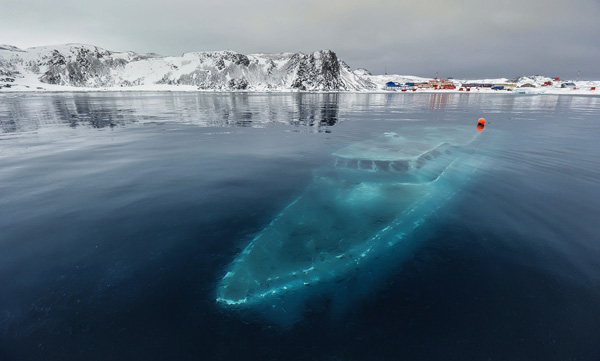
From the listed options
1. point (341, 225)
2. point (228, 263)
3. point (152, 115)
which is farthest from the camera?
point (152, 115)

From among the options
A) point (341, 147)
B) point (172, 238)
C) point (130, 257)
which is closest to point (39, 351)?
point (130, 257)

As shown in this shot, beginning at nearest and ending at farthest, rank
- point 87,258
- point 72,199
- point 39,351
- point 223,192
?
point 39,351
point 87,258
point 72,199
point 223,192

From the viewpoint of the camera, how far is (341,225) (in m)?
9.69

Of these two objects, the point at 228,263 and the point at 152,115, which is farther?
the point at 152,115

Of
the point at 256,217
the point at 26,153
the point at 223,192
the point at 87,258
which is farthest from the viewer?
the point at 26,153

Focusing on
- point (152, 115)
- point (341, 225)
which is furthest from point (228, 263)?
point (152, 115)

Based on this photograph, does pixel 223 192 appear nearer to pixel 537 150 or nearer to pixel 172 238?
pixel 172 238

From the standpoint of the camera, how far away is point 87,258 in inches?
304

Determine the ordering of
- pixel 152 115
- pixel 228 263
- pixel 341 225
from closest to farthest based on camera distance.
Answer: pixel 228 263, pixel 341 225, pixel 152 115

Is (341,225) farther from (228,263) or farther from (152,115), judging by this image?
(152,115)

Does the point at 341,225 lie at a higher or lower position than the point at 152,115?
lower

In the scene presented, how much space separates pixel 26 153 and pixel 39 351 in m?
20.4

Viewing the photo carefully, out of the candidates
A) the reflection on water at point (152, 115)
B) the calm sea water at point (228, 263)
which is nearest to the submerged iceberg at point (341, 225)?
the calm sea water at point (228, 263)

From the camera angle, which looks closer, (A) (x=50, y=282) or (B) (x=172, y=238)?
(A) (x=50, y=282)
